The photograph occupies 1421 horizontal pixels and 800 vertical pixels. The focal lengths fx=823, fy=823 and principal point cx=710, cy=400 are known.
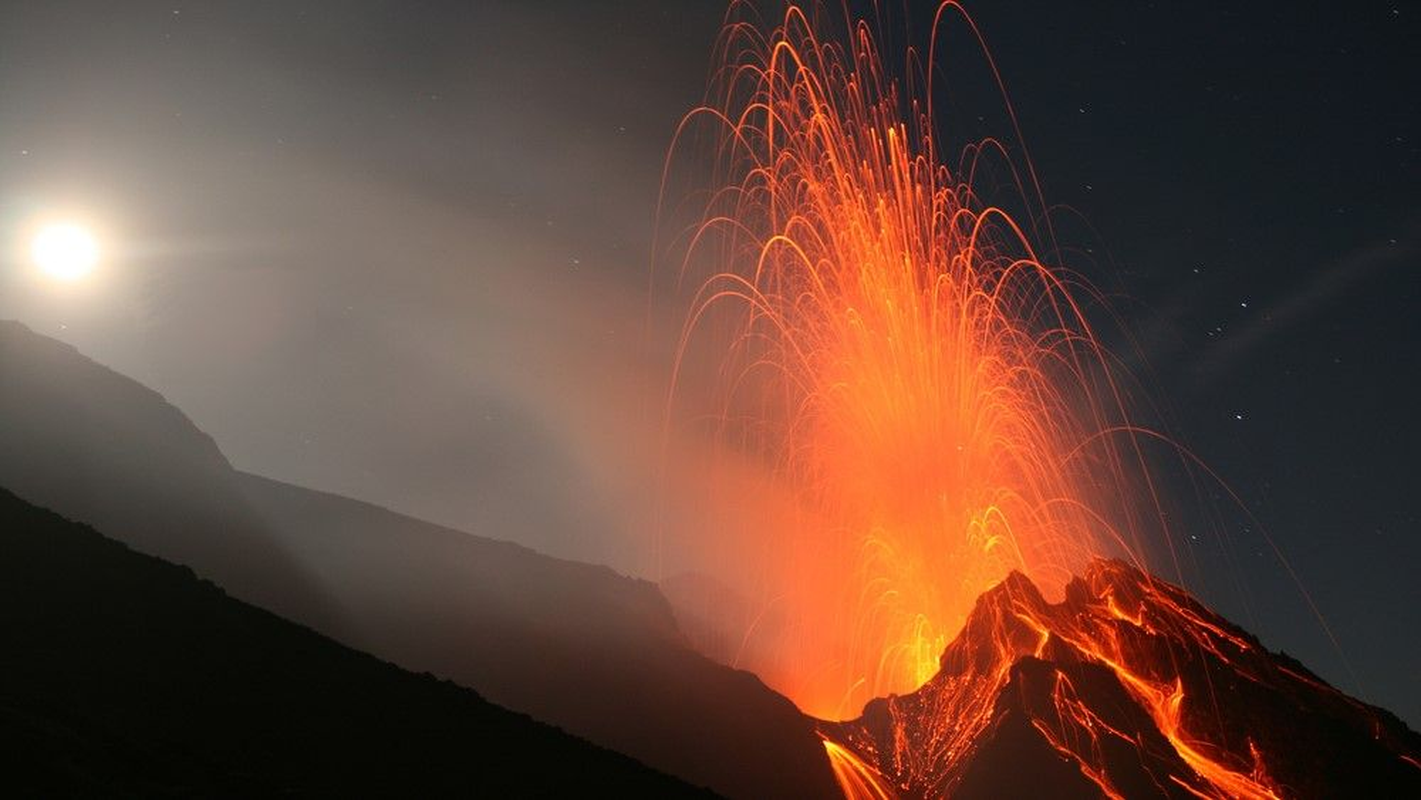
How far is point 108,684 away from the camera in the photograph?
20.0 meters

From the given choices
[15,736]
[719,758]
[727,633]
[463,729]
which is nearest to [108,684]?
[15,736]

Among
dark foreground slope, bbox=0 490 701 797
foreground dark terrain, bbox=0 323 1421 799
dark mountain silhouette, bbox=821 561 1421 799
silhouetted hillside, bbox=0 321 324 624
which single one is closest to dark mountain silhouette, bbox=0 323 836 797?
silhouetted hillside, bbox=0 321 324 624

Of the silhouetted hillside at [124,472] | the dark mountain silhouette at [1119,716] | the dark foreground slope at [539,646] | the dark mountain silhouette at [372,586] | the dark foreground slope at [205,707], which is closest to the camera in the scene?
the dark foreground slope at [205,707]

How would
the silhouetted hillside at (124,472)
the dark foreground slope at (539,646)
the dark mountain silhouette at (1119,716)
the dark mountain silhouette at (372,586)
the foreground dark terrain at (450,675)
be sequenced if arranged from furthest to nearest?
1. the dark mountain silhouette at (1119,716)
2. the dark foreground slope at (539,646)
3. the dark mountain silhouette at (372,586)
4. the silhouetted hillside at (124,472)
5. the foreground dark terrain at (450,675)

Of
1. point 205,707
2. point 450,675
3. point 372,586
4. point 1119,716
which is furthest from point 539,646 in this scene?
point 1119,716

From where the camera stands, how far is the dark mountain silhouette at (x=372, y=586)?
1834 inches

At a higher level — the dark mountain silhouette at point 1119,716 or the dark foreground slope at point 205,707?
the dark mountain silhouette at point 1119,716

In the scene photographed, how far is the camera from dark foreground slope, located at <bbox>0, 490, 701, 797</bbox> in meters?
15.2

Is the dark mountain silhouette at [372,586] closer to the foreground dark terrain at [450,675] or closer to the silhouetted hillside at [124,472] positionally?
the silhouetted hillside at [124,472]

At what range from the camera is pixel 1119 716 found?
56.6 meters

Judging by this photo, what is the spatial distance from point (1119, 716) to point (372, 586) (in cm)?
5180

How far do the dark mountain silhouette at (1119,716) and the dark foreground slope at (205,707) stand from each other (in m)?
37.2

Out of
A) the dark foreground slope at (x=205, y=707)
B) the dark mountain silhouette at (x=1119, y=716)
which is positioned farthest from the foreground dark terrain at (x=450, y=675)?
the dark mountain silhouette at (x=1119, y=716)

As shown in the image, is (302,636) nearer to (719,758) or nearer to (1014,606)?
(719,758)
